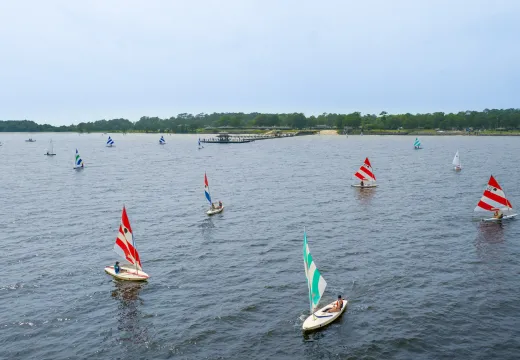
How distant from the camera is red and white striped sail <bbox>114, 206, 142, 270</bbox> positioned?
45.0 m

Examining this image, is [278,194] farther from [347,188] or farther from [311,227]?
[311,227]

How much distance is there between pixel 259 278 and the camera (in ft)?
148

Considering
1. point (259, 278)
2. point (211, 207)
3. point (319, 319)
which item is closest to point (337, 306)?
point (319, 319)

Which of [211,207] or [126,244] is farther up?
[126,244]

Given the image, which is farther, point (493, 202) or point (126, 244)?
point (493, 202)

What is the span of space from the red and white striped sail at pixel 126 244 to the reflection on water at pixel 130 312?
2.51 metres

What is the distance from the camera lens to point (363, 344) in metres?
32.7

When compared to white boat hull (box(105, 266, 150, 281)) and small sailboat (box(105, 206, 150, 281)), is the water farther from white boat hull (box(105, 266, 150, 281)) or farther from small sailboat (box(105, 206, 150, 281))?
small sailboat (box(105, 206, 150, 281))

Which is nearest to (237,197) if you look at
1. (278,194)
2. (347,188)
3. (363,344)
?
(278,194)

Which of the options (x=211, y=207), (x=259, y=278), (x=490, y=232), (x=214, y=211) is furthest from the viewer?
(x=211, y=207)

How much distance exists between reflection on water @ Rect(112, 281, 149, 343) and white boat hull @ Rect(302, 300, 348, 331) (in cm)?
1198

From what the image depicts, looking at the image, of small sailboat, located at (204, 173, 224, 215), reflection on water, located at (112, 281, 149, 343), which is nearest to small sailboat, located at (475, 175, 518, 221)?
small sailboat, located at (204, 173, 224, 215)

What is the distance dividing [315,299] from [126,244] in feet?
67.0

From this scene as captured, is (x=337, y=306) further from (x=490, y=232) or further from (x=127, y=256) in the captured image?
(x=490, y=232)
